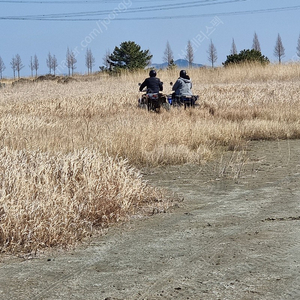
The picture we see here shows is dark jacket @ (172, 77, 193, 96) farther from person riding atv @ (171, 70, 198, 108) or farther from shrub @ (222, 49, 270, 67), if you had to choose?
shrub @ (222, 49, 270, 67)

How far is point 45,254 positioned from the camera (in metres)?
4.89

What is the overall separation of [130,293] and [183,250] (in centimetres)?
115

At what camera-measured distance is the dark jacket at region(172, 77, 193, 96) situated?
1747 cm

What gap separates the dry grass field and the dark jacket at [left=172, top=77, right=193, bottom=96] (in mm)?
1012

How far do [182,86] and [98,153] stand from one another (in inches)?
414

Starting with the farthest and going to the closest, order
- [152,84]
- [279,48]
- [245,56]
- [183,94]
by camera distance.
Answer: [279,48]
[245,56]
[183,94]
[152,84]

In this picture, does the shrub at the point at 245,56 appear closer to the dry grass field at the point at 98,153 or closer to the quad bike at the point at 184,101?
the dry grass field at the point at 98,153

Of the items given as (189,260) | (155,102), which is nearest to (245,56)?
(155,102)

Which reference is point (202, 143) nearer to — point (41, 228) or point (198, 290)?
point (41, 228)

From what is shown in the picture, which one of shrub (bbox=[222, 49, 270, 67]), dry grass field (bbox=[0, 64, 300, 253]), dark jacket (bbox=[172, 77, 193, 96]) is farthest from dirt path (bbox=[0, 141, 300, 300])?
shrub (bbox=[222, 49, 270, 67])

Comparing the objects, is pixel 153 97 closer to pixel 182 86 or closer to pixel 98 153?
pixel 182 86

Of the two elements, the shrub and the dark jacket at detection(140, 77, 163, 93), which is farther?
the shrub

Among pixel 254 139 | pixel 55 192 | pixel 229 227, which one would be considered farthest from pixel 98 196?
pixel 254 139

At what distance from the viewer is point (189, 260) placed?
449 centimetres
